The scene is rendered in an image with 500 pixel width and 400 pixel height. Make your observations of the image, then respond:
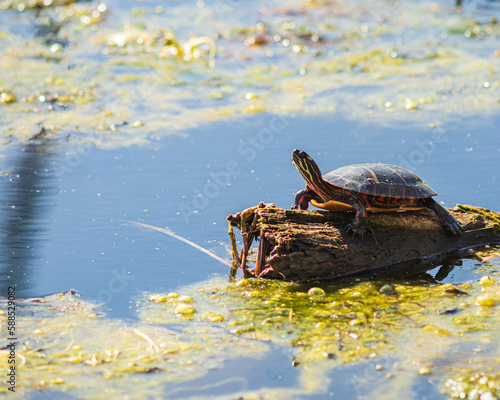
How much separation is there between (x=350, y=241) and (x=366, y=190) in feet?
1.20

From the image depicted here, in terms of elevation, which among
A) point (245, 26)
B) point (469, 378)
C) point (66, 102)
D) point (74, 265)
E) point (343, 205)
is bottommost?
point (469, 378)

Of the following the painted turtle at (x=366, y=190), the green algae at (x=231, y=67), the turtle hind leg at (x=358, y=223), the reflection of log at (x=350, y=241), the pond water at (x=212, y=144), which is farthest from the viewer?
the green algae at (x=231, y=67)

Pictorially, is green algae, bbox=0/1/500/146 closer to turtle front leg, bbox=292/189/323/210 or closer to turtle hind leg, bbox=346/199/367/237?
turtle front leg, bbox=292/189/323/210

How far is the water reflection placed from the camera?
13.9 ft

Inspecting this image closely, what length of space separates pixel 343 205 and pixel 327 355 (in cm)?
128

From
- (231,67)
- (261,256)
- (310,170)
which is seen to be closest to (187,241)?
(261,256)

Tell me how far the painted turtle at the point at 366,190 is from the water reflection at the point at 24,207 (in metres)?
2.01

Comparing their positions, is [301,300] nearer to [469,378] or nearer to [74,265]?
[469,378]

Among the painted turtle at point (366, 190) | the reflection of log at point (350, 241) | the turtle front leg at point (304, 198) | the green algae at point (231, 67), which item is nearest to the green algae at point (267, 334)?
the reflection of log at point (350, 241)

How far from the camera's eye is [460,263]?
4234 mm

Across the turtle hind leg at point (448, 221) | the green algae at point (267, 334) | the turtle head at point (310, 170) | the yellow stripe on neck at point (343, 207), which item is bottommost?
the green algae at point (267, 334)

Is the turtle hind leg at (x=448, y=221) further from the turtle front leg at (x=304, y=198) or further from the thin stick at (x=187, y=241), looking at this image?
the thin stick at (x=187, y=241)

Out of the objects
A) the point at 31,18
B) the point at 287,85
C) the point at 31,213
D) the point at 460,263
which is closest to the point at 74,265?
the point at 31,213

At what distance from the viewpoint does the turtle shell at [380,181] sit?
4.14 m
